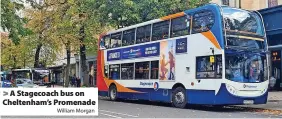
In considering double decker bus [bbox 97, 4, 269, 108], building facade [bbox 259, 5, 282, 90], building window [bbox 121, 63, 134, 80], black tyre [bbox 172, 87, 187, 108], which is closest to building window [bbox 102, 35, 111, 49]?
building window [bbox 121, 63, 134, 80]

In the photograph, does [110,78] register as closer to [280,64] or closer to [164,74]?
[164,74]

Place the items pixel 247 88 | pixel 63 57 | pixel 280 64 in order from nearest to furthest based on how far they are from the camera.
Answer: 1. pixel 247 88
2. pixel 280 64
3. pixel 63 57

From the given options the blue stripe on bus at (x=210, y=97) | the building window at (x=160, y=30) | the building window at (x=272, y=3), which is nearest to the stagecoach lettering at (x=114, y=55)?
the building window at (x=160, y=30)

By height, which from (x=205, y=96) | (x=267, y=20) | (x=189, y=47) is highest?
(x=267, y=20)

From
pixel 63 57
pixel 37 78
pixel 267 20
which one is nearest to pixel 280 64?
pixel 267 20

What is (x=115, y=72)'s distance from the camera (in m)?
24.3

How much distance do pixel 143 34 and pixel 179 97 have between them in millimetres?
4445

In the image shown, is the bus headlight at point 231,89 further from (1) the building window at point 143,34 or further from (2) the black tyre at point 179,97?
(1) the building window at point 143,34

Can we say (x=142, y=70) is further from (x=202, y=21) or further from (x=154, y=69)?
(x=202, y=21)

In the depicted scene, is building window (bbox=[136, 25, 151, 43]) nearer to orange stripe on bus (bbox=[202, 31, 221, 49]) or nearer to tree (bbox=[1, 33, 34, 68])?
orange stripe on bus (bbox=[202, 31, 221, 49])

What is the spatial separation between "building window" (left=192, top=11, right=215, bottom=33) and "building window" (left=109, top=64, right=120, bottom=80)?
7.16 metres

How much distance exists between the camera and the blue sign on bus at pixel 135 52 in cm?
2053

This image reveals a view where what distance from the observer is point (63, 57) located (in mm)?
59875

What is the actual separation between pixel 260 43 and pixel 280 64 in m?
10.2
